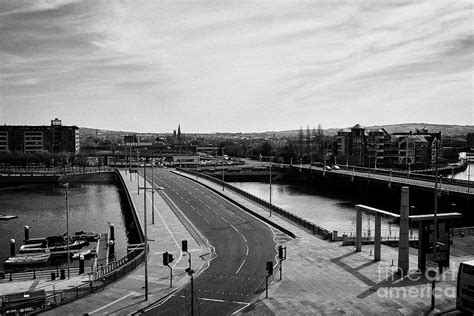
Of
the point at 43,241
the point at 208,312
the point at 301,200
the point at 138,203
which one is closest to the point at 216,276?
the point at 208,312

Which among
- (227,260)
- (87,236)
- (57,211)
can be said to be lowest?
(57,211)

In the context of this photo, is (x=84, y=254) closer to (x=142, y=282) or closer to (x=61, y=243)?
(x=61, y=243)

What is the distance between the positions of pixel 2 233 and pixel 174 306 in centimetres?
4611

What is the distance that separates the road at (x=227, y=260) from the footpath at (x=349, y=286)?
152 centimetres

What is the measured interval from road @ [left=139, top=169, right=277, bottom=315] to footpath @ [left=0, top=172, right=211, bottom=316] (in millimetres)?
1217

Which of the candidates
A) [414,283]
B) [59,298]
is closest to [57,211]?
[59,298]

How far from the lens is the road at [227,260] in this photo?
27.4m

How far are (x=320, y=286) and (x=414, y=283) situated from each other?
21.4 feet

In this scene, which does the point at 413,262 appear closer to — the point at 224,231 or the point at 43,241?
Result: the point at 224,231

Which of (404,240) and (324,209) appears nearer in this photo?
(404,240)

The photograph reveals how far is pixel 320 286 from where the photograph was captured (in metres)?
30.3

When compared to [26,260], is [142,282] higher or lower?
higher

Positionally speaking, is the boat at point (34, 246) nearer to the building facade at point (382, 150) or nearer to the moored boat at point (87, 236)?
the moored boat at point (87, 236)

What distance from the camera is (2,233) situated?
62.7 metres
